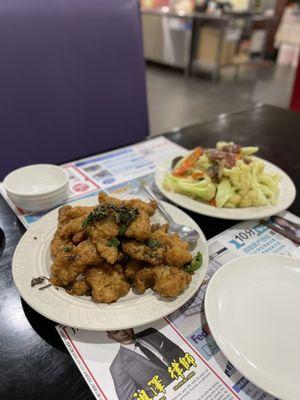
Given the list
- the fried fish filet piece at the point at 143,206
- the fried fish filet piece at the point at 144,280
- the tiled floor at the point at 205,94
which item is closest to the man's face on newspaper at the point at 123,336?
the fried fish filet piece at the point at 144,280

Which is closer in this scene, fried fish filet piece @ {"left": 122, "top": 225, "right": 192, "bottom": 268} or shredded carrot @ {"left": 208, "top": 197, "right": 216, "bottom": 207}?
fried fish filet piece @ {"left": 122, "top": 225, "right": 192, "bottom": 268}

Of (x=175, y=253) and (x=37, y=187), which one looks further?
(x=37, y=187)

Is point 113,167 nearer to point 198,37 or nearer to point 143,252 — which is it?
point 143,252

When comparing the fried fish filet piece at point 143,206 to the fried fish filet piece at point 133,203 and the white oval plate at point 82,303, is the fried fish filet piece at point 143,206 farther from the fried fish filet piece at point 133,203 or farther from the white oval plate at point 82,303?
the white oval plate at point 82,303

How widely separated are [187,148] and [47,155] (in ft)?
2.70

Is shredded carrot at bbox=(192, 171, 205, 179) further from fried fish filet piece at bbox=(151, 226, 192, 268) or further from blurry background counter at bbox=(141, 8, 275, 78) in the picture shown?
blurry background counter at bbox=(141, 8, 275, 78)

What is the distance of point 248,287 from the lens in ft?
2.75

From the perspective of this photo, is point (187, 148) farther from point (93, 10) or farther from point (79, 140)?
point (93, 10)

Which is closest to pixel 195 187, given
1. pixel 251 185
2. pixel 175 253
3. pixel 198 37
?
pixel 251 185

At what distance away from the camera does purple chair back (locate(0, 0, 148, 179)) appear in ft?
5.30

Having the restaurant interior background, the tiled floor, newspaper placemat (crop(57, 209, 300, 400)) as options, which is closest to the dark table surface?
newspaper placemat (crop(57, 209, 300, 400))

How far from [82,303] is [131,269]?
0.15m

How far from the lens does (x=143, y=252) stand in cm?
82

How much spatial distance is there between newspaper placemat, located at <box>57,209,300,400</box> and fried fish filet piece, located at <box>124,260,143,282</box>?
5.1 inches
